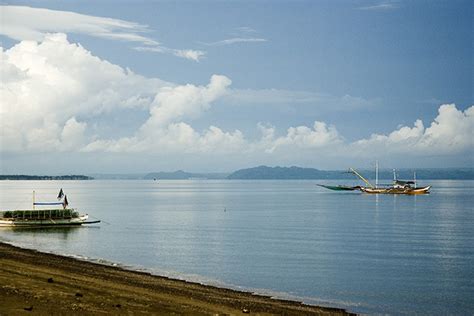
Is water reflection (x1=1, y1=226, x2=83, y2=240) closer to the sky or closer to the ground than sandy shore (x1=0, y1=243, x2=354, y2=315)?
closer to the ground

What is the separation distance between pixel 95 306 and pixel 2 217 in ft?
205

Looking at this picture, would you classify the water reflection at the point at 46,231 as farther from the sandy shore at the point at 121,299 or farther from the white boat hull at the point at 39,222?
the sandy shore at the point at 121,299

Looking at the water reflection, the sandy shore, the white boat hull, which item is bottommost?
the water reflection

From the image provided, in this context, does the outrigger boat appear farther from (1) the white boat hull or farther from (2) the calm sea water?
(2) the calm sea water

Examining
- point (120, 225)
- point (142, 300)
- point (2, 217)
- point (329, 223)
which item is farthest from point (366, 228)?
point (142, 300)

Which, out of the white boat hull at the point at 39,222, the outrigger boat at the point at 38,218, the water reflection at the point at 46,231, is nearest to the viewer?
the water reflection at the point at 46,231

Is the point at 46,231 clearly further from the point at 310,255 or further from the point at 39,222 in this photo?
the point at 310,255

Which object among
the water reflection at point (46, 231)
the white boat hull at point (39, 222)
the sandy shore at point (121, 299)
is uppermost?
the sandy shore at point (121, 299)

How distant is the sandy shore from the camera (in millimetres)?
18783

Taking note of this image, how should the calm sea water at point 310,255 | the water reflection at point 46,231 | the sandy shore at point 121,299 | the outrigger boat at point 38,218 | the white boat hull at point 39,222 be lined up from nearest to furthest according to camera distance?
the sandy shore at point 121,299 → the calm sea water at point 310,255 → the water reflection at point 46,231 → the white boat hull at point 39,222 → the outrigger boat at point 38,218

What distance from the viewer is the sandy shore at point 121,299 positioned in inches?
739

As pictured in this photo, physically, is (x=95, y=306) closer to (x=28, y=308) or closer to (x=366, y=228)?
(x=28, y=308)

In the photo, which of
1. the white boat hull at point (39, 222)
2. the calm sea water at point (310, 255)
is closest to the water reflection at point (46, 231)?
the calm sea water at point (310, 255)

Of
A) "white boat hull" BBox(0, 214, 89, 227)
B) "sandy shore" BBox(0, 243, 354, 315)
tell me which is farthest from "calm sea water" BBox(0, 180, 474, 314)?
"sandy shore" BBox(0, 243, 354, 315)
